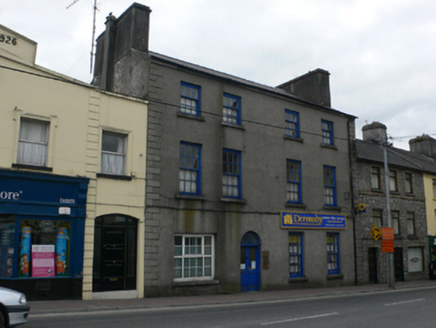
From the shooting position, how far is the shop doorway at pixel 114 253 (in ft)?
52.7

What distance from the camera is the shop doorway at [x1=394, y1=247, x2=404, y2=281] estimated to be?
27.7 metres

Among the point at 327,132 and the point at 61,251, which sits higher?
the point at 327,132

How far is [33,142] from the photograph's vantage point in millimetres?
15234

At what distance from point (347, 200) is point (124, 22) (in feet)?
50.1

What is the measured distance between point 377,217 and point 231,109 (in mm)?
12570

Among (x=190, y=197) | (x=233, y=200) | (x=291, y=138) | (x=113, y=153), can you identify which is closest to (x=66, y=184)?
(x=113, y=153)

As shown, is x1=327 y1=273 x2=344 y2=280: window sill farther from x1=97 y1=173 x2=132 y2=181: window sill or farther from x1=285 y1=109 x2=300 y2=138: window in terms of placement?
x1=97 y1=173 x2=132 y2=181: window sill

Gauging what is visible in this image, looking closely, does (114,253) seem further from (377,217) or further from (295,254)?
(377,217)

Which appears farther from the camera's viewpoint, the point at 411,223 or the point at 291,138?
the point at 411,223

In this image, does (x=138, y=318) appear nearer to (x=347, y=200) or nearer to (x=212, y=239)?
(x=212, y=239)

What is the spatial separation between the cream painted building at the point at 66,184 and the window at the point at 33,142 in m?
0.03

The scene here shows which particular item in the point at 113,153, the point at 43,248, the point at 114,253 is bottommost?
the point at 114,253

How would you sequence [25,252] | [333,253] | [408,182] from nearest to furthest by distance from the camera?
[25,252], [333,253], [408,182]

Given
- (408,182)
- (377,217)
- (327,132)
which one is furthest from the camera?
(408,182)
